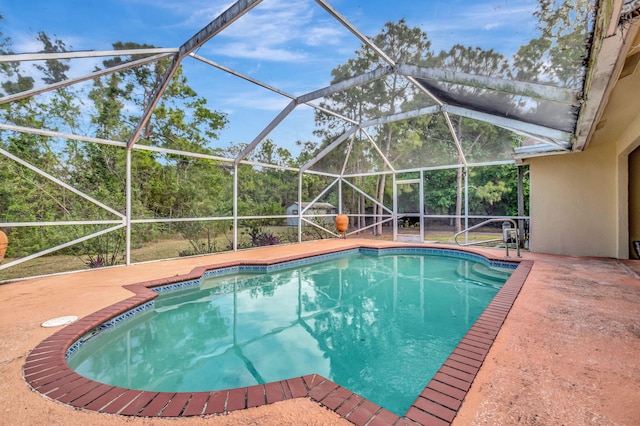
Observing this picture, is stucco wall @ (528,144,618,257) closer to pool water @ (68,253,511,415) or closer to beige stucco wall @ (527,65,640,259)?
beige stucco wall @ (527,65,640,259)

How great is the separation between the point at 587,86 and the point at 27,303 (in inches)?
266

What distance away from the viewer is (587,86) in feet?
9.94

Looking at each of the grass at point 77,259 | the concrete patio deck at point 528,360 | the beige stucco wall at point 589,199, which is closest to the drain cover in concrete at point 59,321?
the concrete patio deck at point 528,360

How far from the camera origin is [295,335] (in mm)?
3557

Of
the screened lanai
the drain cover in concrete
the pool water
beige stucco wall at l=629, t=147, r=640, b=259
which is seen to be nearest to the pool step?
the pool water

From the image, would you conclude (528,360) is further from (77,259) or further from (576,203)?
(77,259)

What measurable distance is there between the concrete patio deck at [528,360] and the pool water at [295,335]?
1.99 feet

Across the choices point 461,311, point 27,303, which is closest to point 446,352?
point 461,311

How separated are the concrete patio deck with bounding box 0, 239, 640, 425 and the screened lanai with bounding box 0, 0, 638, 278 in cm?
223

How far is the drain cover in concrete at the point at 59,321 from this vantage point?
3.08 metres

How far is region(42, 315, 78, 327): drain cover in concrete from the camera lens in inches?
121

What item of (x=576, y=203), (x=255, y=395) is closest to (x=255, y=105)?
(x=255, y=395)

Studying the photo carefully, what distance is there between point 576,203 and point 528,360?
668cm

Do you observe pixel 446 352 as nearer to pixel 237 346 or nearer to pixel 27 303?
pixel 237 346
